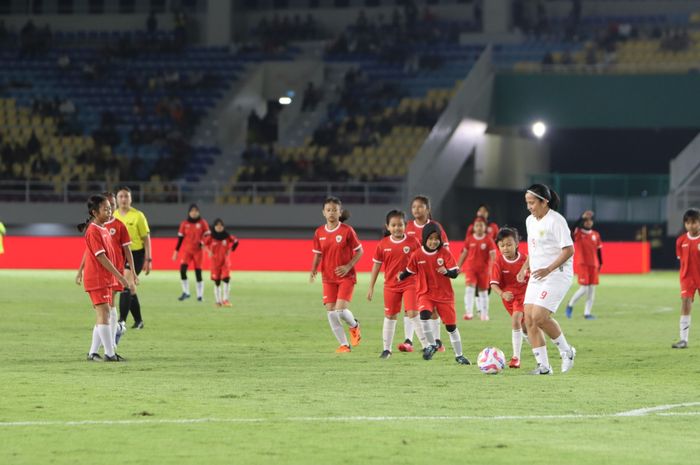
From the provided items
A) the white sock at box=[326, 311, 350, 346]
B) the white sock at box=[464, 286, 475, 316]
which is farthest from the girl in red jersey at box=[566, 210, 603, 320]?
the white sock at box=[326, 311, 350, 346]

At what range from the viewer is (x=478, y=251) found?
2759 centimetres

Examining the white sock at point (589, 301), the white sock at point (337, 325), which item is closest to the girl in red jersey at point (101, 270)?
the white sock at point (337, 325)

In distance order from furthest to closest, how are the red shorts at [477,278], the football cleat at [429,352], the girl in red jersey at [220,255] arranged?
the girl in red jersey at [220,255] < the red shorts at [477,278] < the football cleat at [429,352]

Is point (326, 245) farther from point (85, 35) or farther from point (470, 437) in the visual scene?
point (85, 35)

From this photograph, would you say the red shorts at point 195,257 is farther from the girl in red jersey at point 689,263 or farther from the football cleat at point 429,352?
the football cleat at point 429,352

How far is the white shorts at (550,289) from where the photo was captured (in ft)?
49.6

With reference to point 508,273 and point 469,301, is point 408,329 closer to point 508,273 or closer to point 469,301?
point 508,273

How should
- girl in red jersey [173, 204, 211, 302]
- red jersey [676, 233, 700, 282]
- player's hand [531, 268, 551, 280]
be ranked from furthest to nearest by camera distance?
girl in red jersey [173, 204, 211, 302] < red jersey [676, 233, 700, 282] < player's hand [531, 268, 551, 280]

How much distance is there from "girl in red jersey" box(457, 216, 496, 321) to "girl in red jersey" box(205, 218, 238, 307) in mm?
5887

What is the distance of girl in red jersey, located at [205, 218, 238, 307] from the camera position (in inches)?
1220

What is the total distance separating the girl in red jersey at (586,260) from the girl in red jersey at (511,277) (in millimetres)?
10502

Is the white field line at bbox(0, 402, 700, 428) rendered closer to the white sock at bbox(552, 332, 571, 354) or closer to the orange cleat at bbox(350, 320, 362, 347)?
the white sock at bbox(552, 332, 571, 354)

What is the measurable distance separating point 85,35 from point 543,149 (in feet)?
68.0

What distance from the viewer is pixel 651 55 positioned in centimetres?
5669
